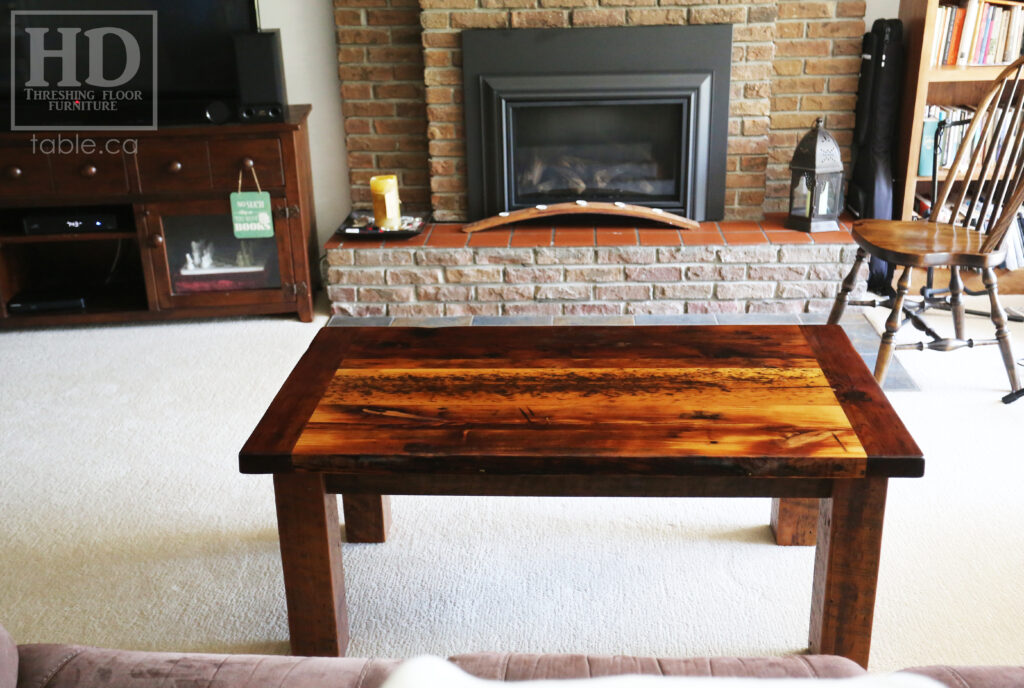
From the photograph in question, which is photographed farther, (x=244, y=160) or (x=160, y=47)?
(x=160, y=47)

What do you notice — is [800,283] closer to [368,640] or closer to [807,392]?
[807,392]

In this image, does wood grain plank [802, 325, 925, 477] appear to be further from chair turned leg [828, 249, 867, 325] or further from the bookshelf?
the bookshelf

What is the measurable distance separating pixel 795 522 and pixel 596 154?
1.97 m

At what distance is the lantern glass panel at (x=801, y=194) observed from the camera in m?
3.45

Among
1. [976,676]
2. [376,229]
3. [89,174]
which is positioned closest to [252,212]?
[376,229]

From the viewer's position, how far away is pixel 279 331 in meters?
3.43

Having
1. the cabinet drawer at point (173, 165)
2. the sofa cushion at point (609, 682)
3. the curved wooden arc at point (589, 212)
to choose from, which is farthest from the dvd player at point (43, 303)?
the sofa cushion at point (609, 682)

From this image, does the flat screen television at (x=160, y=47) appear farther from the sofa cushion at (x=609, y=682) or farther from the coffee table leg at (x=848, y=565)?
the sofa cushion at (x=609, y=682)

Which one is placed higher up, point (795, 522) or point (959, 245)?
point (959, 245)

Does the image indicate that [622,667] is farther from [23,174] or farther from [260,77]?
[23,174]

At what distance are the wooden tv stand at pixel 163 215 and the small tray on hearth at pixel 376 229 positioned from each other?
0.15 m

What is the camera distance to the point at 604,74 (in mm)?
3467

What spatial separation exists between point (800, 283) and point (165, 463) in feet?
7.15

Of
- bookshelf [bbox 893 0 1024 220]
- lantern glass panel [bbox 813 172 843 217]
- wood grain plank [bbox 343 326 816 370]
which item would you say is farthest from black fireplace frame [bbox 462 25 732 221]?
wood grain plank [bbox 343 326 816 370]
